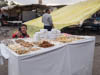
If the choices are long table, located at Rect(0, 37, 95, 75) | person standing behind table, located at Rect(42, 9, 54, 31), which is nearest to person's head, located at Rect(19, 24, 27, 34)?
long table, located at Rect(0, 37, 95, 75)

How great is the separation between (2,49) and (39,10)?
15.6 metres

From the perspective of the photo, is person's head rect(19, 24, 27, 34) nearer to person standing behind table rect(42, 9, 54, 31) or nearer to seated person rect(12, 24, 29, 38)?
seated person rect(12, 24, 29, 38)

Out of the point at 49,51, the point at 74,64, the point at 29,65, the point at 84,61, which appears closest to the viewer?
the point at 29,65

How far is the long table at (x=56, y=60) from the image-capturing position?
247 cm

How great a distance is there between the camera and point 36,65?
8.48 feet

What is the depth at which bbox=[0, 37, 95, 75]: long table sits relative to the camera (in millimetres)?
2469

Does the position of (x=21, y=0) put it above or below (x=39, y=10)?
above

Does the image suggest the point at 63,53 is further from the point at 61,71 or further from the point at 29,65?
the point at 29,65

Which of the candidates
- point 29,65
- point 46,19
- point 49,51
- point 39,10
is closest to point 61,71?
point 49,51

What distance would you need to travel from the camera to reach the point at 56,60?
289 centimetres

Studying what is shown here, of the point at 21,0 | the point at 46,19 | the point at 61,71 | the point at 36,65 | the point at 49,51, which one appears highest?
the point at 21,0

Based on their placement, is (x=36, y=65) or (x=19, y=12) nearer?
(x=36, y=65)

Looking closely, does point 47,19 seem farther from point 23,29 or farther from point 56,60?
point 56,60

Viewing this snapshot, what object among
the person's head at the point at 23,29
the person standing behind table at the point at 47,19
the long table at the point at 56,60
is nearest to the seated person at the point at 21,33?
the person's head at the point at 23,29
